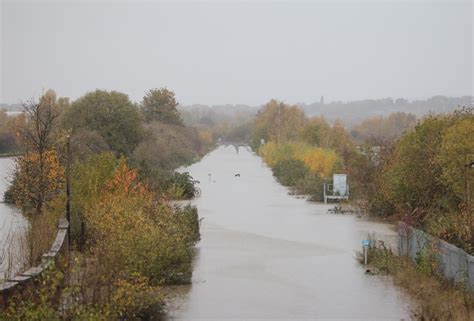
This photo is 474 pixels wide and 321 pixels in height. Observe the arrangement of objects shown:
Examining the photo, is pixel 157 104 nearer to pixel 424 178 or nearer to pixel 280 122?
pixel 280 122

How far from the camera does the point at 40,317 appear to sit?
1008 centimetres

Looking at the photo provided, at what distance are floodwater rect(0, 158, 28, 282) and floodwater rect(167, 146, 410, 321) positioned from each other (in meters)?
3.11

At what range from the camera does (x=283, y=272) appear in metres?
18.8

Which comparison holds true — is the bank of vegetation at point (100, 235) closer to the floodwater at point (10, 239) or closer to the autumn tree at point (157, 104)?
the floodwater at point (10, 239)

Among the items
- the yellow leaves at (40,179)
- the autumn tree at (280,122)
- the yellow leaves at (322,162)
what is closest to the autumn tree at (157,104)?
the autumn tree at (280,122)

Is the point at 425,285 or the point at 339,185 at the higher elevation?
the point at 339,185

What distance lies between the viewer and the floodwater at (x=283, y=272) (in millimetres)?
14664

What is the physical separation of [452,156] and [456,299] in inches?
360

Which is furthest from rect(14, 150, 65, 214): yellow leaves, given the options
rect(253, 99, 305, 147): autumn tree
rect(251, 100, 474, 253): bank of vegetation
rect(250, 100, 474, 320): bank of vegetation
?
rect(253, 99, 305, 147): autumn tree

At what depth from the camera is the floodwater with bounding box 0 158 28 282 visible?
48.8 feet

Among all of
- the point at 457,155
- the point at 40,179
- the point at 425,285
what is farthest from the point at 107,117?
the point at 425,285

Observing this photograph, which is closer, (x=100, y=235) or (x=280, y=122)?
(x=100, y=235)

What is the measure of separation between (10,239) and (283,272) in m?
7.22

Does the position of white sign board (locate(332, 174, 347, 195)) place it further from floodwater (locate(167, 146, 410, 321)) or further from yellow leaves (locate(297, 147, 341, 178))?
yellow leaves (locate(297, 147, 341, 178))
